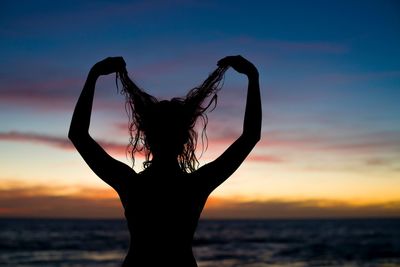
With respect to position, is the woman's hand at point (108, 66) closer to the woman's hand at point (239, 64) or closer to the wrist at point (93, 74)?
the wrist at point (93, 74)

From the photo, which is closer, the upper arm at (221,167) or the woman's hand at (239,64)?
the upper arm at (221,167)

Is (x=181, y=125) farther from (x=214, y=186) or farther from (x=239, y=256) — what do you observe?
(x=239, y=256)

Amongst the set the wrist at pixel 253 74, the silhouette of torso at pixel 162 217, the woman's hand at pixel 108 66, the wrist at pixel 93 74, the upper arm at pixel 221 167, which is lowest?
the silhouette of torso at pixel 162 217

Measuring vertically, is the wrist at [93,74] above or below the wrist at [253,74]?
above

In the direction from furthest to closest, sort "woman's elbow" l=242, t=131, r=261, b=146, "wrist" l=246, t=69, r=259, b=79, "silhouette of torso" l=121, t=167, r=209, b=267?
"wrist" l=246, t=69, r=259, b=79 < "woman's elbow" l=242, t=131, r=261, b=146 < "silhouette of torso" l=121, t=167, r=209, b=267

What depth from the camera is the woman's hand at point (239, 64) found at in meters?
2.39

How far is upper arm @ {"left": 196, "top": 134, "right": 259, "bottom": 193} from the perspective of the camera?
216cm

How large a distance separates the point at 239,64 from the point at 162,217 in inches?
32.7

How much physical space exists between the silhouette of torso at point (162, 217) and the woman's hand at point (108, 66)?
1.69 ft

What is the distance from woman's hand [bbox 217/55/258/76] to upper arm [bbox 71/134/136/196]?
72cm

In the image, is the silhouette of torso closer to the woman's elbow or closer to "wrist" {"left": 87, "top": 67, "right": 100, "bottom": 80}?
the woman's elbow

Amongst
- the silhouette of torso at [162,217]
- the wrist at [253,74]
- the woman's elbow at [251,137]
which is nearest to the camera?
the silhouette of torso at [162,217]

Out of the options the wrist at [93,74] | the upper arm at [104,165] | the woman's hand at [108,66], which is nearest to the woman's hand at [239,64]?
the woman's hand at [108,66]

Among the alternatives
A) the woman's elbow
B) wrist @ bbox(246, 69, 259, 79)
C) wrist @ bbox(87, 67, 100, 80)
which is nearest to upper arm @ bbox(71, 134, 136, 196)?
wrist @ bbox(87, 67, 100, 80)
